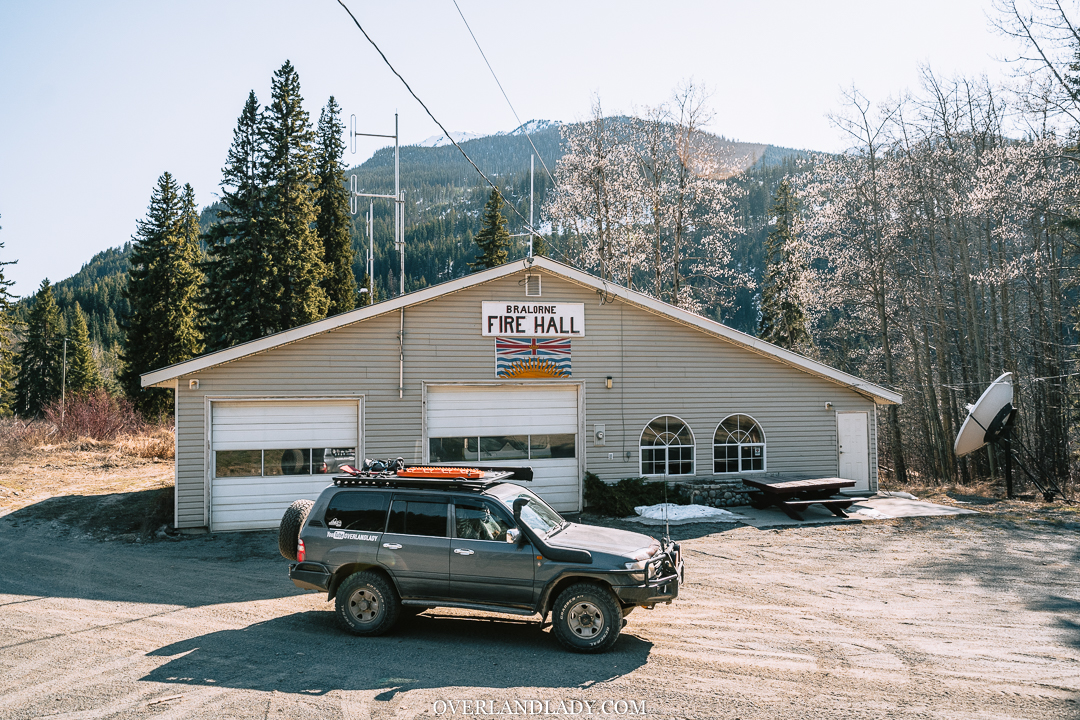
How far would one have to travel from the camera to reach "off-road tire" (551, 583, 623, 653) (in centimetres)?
690

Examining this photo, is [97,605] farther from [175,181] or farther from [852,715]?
[175,181]

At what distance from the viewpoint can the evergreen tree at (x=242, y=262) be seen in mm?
29953

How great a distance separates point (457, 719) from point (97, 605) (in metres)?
6.33

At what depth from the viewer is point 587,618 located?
7004mm

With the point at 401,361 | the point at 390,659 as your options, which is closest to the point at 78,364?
the point at 401,361

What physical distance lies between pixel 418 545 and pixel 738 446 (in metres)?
11.6

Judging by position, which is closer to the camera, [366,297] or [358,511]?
[358,511]

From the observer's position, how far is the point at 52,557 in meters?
12.0

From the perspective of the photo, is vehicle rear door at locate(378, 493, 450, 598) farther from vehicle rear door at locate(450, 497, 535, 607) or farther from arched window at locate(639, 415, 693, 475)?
arched window at locate(639, 415, 693, 475)

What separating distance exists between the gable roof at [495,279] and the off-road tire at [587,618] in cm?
917

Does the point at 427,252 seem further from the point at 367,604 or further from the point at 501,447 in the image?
the point at 367,604

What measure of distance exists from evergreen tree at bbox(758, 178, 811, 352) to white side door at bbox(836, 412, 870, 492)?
17562 millimetres

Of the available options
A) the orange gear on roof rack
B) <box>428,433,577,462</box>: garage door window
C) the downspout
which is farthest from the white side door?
the orange gear on roof rack

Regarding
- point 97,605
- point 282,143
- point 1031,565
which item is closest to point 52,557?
point 97,605
